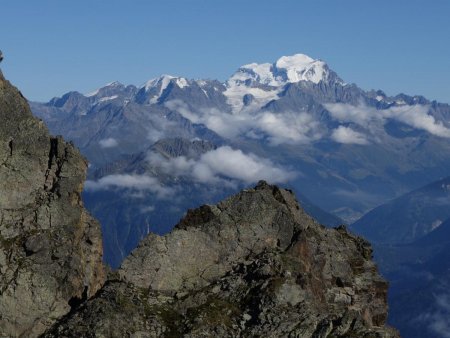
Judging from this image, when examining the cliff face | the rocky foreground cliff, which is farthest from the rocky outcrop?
the cliff face

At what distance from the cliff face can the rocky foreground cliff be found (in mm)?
111

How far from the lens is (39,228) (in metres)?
73.8

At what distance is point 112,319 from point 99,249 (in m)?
18.0

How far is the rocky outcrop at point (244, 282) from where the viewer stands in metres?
63.9

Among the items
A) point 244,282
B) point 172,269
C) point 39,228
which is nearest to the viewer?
point 244,282

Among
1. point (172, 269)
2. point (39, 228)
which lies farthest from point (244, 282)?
point (39, 228)

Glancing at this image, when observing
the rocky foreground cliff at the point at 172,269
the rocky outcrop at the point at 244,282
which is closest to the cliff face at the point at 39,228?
the rocky foreground cliff at the point at 172,269

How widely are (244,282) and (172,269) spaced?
310 inches

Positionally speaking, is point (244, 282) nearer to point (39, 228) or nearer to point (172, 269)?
point (172, 269)

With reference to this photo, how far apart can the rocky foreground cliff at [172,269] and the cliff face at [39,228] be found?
111 mm

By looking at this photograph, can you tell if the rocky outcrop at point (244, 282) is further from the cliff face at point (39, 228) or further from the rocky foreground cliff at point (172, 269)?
the cliff face at point (39, 228)

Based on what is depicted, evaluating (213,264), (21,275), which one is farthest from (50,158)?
(213,264)

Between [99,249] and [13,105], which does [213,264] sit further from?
[13,105]

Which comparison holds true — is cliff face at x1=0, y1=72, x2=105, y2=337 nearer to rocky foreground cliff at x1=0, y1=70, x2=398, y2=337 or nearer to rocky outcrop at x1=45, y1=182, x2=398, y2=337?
rocky foreground cliff at x1=0, y1=70, x2=398, y2=337
